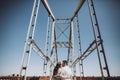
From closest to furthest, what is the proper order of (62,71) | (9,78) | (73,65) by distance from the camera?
1. (62,71)
2. (9,78)
3. (73,65)

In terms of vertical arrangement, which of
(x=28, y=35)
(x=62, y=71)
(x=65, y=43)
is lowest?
(x=62, y=71)

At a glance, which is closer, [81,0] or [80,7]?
[81,0]

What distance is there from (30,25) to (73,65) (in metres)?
6.83

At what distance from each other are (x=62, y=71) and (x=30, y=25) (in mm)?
3957

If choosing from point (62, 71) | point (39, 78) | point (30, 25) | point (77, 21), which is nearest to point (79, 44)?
A: point (77, 21)

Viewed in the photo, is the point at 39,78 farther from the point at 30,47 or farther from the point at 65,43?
the point at 65,43

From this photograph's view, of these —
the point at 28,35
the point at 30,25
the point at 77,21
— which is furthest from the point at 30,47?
the point at 77,21

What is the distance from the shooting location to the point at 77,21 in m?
12.4

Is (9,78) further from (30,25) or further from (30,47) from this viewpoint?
(30,25)

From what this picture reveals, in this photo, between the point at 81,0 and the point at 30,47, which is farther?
the point at 81,0

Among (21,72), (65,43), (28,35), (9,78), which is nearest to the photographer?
(21,72)

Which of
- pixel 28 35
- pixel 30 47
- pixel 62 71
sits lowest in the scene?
pixel 62 71

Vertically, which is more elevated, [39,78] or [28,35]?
[28,35]

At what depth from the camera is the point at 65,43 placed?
16719 mm
